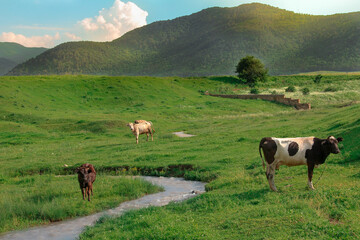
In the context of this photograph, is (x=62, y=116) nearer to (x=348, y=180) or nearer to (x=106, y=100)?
(x=106, y=100)

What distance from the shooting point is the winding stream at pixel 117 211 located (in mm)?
12363

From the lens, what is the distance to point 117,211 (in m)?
14.4

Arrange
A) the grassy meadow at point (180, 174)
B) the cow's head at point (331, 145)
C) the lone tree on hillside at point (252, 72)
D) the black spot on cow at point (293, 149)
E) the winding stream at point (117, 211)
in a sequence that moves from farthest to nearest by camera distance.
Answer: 1. the lone tree on hillside at point (252, 72)
2. the black spot on cow at point (293, 149)
3. the winding stream at point (117, 211)
4. the cow's head at point (331, 145)
5. the grassy meadow at point (180, 174)

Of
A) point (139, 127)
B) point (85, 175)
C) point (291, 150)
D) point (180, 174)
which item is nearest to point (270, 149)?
point (291, 150)

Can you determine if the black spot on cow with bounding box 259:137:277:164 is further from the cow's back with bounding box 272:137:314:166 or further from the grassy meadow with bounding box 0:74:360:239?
the grassy meadow with bounding box 0:74:360:239

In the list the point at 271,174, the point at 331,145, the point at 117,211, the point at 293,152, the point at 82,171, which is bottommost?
the point at 117,211

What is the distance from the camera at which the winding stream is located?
12363 mm

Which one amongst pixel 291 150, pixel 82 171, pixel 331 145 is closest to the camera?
pixel 331 145

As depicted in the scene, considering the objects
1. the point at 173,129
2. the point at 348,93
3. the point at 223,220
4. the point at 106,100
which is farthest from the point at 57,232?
the point at 348,93

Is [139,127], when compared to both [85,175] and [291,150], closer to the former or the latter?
[85,175]

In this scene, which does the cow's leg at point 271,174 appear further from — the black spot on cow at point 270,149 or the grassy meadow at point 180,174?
the grassy meadow at point 180,174

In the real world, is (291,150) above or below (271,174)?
above

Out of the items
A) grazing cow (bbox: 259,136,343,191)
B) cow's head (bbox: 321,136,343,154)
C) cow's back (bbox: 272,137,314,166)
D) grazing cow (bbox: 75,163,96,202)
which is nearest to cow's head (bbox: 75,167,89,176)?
grazing cow (bbox: 75,163,96,202)

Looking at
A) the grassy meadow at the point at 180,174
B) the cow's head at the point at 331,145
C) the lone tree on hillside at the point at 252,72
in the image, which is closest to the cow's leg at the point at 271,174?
the grassy meadow at the point at 180,174
